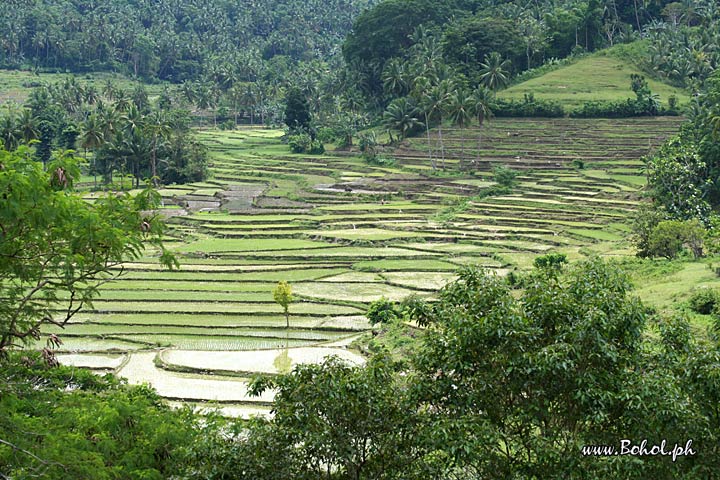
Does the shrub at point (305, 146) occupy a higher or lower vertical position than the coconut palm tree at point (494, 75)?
lower

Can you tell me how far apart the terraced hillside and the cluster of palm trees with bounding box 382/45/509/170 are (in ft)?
5.77

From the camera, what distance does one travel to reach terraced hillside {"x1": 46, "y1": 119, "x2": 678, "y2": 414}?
27438 millimetres

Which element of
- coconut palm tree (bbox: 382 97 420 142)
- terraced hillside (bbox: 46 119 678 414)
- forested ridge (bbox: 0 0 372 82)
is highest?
forested ridge (bbox: 0 0 372 82)

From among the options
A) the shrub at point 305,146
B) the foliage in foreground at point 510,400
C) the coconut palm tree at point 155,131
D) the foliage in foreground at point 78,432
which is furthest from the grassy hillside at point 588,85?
the foliage in foreground at point 78,432

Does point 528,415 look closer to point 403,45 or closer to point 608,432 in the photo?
point 608,432

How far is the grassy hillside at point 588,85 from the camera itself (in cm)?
7125

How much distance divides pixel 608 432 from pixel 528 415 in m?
0.99

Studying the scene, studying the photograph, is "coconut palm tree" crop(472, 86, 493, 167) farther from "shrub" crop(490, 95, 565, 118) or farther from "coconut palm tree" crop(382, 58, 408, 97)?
"coconut palm tree" crop(382, 58, 408, 97)

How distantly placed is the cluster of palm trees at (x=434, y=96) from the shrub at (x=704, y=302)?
3824 centimetres

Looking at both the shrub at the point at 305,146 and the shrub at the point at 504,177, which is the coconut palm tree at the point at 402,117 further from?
the shrub at the point at 504,177

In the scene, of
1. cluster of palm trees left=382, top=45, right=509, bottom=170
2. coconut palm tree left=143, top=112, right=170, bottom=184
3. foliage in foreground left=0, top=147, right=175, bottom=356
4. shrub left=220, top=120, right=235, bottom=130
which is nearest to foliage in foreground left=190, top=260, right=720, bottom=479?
foliage in foreground left=0, top=147, right=175, bottom=356

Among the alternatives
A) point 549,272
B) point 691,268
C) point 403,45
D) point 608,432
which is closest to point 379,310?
point 691,268

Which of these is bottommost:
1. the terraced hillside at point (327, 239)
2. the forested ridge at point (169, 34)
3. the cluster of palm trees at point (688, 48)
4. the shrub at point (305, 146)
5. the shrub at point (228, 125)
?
the terraced hillside at point (327, 239)

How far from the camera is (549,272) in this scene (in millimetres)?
13391
